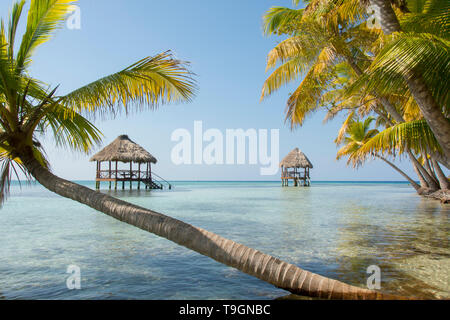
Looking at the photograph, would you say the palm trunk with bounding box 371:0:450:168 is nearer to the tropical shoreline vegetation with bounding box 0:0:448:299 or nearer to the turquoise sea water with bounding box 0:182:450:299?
the tropical shoreline vegetation with bounding box 0:0:448:299

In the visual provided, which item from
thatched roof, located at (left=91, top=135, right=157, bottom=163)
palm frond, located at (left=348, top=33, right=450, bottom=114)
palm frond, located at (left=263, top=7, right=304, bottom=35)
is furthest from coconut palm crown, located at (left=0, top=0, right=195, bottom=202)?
thatched roof, located at (left=91, top=135, right=157, bottom=163)

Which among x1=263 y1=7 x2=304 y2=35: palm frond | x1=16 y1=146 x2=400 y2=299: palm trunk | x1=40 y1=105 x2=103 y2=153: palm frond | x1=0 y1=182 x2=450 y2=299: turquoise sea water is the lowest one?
x1=0 y1=182 x2=450 y2=299: turquoise sea water

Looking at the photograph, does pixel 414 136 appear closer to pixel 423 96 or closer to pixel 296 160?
pixel 423 96

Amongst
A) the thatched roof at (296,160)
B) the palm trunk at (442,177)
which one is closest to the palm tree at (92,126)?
the palm trunk at (442,177)

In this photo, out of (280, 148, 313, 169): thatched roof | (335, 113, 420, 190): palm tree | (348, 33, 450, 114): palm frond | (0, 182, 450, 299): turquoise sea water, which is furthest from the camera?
(280, 148, 313, 169): thatched roof

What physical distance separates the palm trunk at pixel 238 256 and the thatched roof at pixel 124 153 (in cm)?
2127

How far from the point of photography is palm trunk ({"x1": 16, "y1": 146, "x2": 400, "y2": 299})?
2.26 m

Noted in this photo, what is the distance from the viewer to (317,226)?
7.53 metres

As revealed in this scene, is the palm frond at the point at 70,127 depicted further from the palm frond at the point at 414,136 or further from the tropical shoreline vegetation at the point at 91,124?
the palm frond at the point at 414,136

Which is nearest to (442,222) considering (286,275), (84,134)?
(286,275)

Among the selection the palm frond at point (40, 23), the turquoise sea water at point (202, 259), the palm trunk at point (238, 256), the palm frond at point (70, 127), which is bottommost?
the turquoise sea water at point (202, 259)

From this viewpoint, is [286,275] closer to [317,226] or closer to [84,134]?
[84,134]

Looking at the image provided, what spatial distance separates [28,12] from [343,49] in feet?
21.5

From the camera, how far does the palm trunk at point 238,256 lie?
2.26m
